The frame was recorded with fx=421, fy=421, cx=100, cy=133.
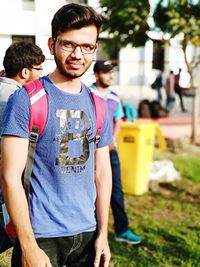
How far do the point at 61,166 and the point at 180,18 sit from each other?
5886mm

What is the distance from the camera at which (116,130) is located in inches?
177

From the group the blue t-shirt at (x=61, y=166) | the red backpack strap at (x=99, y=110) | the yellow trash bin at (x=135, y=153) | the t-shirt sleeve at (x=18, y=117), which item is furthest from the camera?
the yellow trash bin at (x=135, y=153)

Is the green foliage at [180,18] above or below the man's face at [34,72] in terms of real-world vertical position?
above

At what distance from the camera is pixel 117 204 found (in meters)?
4.05

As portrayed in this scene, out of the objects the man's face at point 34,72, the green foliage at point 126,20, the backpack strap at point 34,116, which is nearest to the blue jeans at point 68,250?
the backpack strap at point 34,116

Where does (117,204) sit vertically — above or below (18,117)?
below

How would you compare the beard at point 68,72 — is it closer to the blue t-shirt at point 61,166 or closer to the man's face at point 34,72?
the blue t-shirt at point 61,166

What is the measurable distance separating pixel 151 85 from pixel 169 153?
5.65 metres

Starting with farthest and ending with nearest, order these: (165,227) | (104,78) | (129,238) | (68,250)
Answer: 1. (165,227)
2. (104,78)
3. (129,238)
4. (68,250)

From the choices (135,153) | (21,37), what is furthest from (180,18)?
(21,37)

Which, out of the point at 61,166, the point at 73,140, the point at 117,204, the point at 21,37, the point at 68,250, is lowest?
the point at 117,204

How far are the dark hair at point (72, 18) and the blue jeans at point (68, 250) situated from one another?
0.84 meters

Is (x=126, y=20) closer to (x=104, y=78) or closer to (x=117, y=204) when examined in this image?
(x=104, y=78)

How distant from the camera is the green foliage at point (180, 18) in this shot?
6938mm
